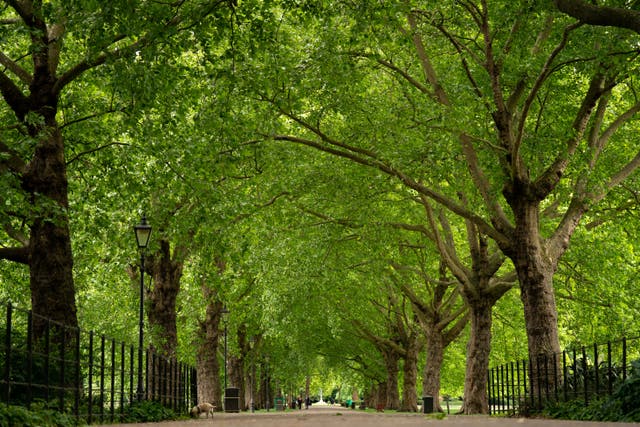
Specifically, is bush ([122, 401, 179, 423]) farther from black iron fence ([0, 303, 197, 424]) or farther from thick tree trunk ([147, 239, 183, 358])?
thick tree trunk ([147, 239, 183, 358])

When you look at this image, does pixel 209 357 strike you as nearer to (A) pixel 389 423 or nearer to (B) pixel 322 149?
(B) pixel 322 149

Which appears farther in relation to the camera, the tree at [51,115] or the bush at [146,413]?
the bush at [146,413]

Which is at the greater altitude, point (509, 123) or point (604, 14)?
point (509, 123)

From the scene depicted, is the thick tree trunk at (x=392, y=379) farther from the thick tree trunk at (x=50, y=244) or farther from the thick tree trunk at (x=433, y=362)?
the thick tree trunk at (x=50, y=244)

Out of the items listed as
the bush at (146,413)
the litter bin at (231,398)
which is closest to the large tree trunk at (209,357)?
the litter bin at (231,398)

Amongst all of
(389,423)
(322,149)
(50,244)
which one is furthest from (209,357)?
(389,423)

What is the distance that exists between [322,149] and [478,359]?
9470 millimetres

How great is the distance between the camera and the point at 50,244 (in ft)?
49.6

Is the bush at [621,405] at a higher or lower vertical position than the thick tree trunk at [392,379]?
higher

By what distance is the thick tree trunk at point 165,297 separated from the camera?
83.5ft

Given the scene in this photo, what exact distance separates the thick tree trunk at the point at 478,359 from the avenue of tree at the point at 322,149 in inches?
2.1

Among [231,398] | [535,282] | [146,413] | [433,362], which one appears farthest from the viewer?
[231,398]

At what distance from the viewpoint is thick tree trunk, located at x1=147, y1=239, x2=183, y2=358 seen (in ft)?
83.5

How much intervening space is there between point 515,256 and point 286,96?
6.65m
